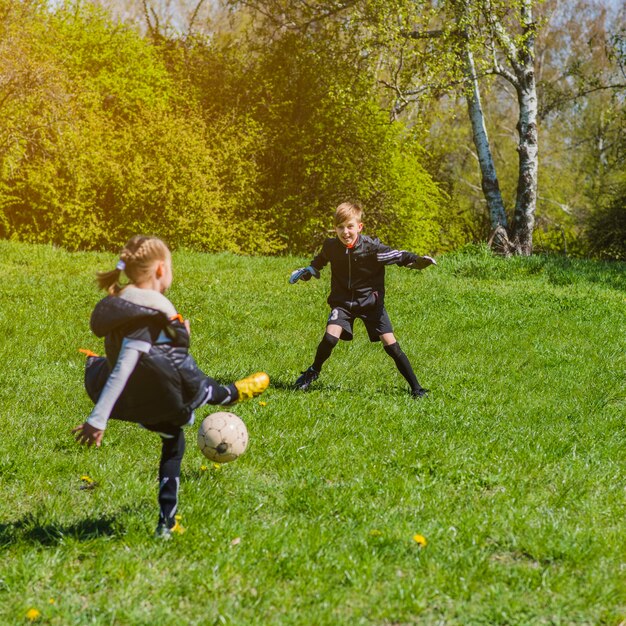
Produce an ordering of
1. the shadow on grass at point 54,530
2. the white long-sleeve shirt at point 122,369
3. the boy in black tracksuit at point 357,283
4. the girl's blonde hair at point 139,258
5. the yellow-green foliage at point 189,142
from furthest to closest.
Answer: the yellow-green foliage at point 189,142 < the boy in black tracksuit at point 357,283 < the shadow on grass at point 54,530 < the girl's blonde hair at point 139,258 < the white long-sleeve shirt at point 122,369

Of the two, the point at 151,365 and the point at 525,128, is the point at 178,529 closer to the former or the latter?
the point at 151,365

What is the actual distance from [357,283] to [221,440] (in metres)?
3.12

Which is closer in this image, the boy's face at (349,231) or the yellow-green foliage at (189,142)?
the boy's face at (349,231)

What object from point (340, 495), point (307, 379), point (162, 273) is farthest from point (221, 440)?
point (307, 379)

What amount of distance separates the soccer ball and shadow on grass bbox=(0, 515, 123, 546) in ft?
2.31

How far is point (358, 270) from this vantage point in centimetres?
734

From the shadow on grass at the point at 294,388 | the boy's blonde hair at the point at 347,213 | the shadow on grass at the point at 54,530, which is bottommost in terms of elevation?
the shadow on grass at the point at 294,388

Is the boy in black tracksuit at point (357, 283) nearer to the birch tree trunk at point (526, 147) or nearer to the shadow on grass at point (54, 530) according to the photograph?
the shadow on grass at point (54, 530)

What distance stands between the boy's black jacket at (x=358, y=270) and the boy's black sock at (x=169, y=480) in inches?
137

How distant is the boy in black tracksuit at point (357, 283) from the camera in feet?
23.8

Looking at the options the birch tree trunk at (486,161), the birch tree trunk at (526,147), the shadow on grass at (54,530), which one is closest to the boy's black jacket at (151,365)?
the shadow on grass at (54,530)

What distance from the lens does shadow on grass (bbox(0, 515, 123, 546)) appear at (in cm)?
410

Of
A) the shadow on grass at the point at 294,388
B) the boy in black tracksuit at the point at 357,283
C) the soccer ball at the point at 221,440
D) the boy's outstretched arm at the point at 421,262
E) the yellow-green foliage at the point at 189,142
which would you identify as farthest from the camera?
the yellow-green foliage at the point at 189,142

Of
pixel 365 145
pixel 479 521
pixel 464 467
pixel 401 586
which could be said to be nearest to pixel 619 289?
pixel 365 145
